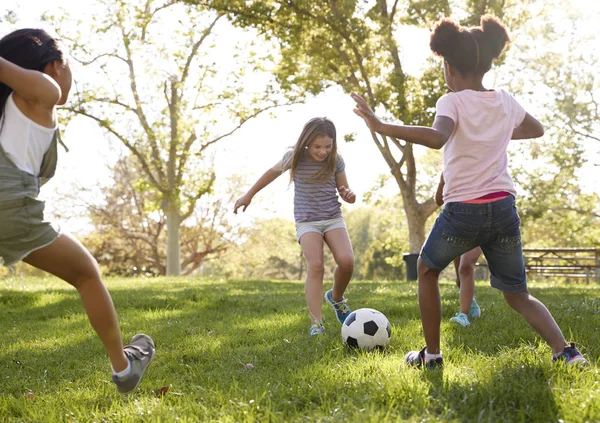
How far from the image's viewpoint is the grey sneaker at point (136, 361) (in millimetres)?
3109

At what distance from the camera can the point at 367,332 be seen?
14.3 feet

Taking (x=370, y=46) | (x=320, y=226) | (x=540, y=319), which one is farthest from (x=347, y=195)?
(x=370, y=46)

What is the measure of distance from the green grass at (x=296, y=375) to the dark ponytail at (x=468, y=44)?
5.71ft

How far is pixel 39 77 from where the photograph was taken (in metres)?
2.71

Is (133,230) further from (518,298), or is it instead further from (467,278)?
(518,298)

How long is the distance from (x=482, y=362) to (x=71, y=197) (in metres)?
32.8

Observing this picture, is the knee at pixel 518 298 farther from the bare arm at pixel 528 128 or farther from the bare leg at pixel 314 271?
the bare leg at pixel 314 271

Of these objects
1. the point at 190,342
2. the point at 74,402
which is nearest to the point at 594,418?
the point at 74,402

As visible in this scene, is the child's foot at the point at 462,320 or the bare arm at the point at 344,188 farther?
the child's foot at the point at 462,320

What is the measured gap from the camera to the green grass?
A: 8.86ft

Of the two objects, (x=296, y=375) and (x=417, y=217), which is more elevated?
(x=296, y=375)

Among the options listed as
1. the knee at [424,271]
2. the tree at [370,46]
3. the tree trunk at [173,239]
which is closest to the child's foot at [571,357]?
the knee at [424,271]

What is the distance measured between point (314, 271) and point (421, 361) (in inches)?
75.9

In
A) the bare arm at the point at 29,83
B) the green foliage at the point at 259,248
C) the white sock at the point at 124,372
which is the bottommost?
the green foliage at the point at 259,248
